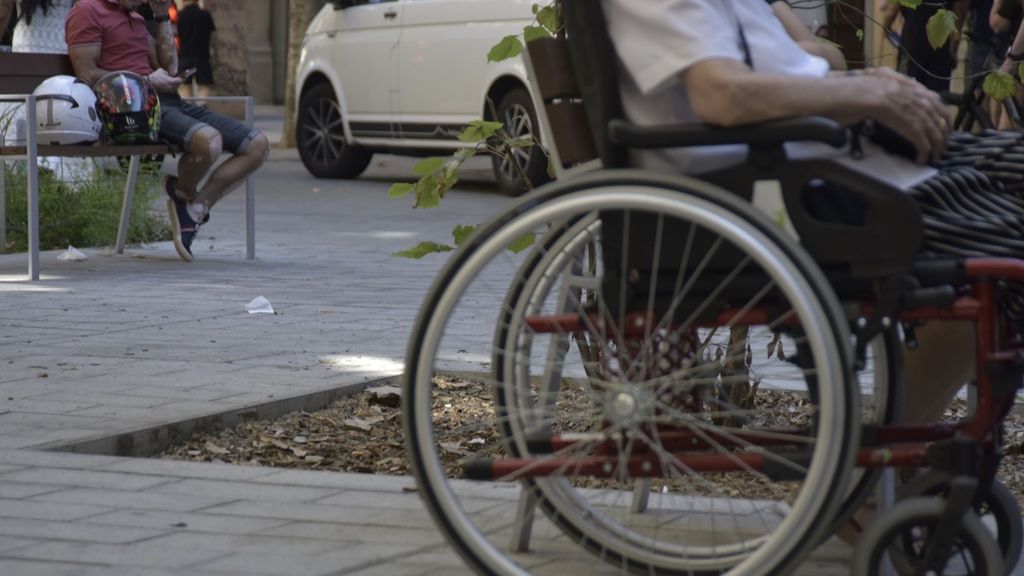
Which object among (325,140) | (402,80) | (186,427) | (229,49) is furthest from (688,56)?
(229,49)

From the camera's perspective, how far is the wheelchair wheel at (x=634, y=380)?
259 cm

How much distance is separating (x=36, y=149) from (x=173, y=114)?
84cm

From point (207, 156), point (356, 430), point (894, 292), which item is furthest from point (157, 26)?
point (894, 292)

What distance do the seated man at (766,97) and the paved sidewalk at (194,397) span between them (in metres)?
0.76

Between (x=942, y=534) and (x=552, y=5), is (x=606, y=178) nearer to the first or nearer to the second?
(x=942, y=534)

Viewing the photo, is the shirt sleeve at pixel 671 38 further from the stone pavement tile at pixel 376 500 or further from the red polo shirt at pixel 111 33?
the red polo shirt at pixel 111 33

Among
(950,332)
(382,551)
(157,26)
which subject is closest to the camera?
(950,332)

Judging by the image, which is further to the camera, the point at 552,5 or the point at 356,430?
the point at 356,430

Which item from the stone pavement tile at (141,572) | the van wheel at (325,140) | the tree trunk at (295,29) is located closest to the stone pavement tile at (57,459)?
the stone pavement tile at (141,572)

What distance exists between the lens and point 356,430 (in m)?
4.84

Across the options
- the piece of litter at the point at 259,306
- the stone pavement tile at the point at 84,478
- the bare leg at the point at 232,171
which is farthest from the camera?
the bare leg at the point at 232,171

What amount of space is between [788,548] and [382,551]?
3.26 feet

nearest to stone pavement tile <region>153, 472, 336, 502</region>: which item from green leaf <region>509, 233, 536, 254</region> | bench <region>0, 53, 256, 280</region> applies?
green leaf <region>509, 233, 536, 254</region>

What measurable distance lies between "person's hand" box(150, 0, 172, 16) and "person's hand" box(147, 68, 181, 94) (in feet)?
2.10
